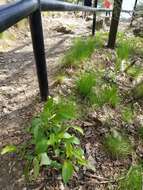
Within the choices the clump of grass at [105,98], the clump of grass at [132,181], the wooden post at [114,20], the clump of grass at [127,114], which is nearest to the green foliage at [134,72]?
the clump of grass at [127,114]

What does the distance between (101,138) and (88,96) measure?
2.15ft

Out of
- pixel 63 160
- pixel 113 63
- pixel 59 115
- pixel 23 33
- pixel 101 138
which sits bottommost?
pixel 23 33

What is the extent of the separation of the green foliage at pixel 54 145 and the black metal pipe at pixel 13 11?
802 mm

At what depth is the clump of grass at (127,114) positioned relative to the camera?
2.96 meters

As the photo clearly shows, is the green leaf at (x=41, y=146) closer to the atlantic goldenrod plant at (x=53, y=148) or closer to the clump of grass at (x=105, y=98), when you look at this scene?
the atlantic goldenrod plant at (x=53, y=148)

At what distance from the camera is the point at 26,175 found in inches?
79.6

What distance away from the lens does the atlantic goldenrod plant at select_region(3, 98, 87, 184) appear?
1.97 m

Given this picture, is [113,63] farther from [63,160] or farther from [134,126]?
[63,160]

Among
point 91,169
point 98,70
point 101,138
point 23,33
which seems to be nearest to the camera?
point 91,169

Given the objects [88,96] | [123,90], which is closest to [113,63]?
[123,90]

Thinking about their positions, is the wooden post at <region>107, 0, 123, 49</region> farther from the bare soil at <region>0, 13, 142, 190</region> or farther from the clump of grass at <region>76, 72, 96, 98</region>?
the clump of grass at <region>76, 72, 96, 98</region>

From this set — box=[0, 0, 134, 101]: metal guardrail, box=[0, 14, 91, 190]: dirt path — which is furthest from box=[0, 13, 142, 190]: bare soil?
box=[0, 0, 134, 101]: metal guardrail

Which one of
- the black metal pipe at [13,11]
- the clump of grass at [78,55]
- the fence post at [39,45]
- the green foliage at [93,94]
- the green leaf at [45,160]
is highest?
the black metal pipe at [13,11]

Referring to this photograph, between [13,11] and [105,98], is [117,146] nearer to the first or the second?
[105,98]
